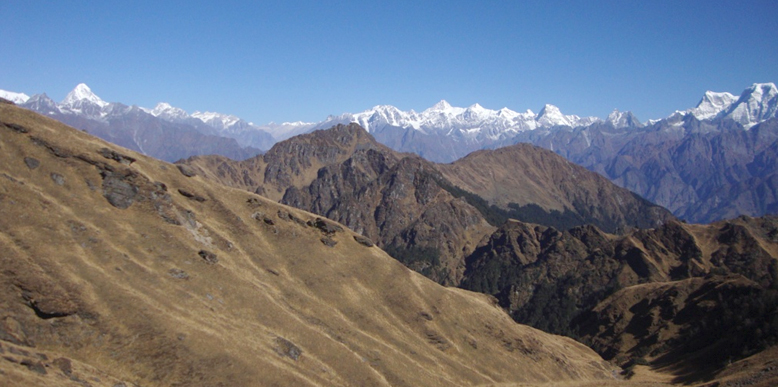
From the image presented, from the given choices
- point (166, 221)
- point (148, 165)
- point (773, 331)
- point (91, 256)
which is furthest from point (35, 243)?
point (773, 331)

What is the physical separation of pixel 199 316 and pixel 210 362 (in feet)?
42.8

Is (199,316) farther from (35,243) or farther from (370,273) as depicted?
(370,273)

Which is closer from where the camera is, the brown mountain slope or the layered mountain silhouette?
the brown mountain slope

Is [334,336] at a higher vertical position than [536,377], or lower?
higher

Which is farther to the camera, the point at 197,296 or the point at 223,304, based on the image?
the point at 223,304

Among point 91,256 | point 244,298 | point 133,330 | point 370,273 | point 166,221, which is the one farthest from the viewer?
point 370,273

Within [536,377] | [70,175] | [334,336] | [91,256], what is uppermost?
[70,175]

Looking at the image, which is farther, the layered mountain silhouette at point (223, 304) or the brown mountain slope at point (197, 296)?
the layered mountain silhouette at point (223, 304)

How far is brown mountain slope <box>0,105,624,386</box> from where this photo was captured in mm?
71938

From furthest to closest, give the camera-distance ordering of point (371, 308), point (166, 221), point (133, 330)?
point (371, 308) < point (166, 221) < point (133, 330)

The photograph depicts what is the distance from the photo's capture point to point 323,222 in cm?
14512

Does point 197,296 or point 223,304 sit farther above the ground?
point 197,296

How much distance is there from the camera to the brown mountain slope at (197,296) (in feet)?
236

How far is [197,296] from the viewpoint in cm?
9362
